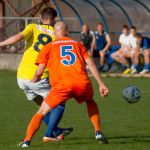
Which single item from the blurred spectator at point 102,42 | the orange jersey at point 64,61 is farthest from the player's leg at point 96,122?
the blurred spectator at point 102,42

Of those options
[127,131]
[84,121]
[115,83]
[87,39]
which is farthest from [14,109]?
[87,39]

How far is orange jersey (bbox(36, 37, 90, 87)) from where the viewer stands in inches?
379

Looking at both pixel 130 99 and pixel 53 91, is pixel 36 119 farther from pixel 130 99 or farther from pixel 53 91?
pixel 130 99

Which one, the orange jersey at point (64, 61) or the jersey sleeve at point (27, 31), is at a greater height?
the jersey sleeve at point (27, 31)

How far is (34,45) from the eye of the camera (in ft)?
35.2

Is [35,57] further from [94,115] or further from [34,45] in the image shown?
[94,115]

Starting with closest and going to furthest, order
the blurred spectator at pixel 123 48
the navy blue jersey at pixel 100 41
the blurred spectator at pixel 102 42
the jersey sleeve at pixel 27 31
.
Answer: the jersey sleeve at pixel 27 31 < the blurred spectator at pixel 123 48 < the blurred spectator at pixel 102 42 < the navy blue jersey at pixel 100 41

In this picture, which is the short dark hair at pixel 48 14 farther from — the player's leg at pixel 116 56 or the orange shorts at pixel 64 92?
the player's leg at pixel 116 56

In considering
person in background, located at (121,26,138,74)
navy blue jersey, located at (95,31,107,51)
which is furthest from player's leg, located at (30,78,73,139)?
navy blue jersey, located at (95,31,107,51)

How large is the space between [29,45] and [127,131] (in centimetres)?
208

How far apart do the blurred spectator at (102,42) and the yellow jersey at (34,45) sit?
14.7m

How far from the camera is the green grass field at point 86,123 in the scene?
999 cm

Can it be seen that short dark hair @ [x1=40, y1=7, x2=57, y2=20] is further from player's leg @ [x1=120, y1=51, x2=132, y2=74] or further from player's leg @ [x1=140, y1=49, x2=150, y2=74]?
player's leg @ [x1=120, y1=51, x2=132, y2=74]

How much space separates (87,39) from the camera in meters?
25.5
